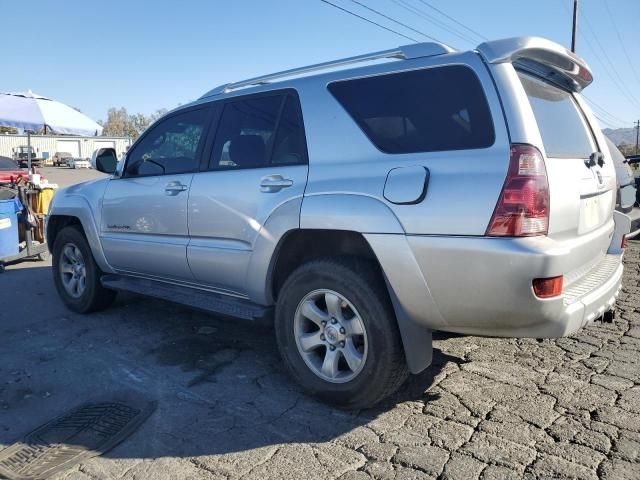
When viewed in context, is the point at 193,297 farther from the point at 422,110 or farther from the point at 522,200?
the point at 522,200

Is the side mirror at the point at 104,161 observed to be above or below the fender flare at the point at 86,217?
above

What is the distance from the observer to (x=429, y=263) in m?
2.73

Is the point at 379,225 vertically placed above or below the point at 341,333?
above

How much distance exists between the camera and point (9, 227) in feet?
24.1

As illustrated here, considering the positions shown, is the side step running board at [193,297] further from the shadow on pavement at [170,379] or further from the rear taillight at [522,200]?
the rear taillight at [522,200]

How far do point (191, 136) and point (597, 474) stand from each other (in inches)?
138

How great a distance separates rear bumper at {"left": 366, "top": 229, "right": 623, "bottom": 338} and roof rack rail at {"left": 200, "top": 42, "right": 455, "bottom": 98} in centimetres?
107

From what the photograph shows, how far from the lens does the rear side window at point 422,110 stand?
8.94 feet

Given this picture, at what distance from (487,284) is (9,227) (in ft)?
22.8

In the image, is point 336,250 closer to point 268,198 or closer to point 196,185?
point 268,198

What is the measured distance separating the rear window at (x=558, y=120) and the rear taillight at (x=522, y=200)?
227 mm

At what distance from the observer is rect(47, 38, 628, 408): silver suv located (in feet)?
8.52

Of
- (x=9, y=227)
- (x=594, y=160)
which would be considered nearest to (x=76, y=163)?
(x=9, y=227)

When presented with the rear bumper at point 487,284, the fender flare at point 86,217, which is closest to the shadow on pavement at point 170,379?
the fender flare at point 86,217
